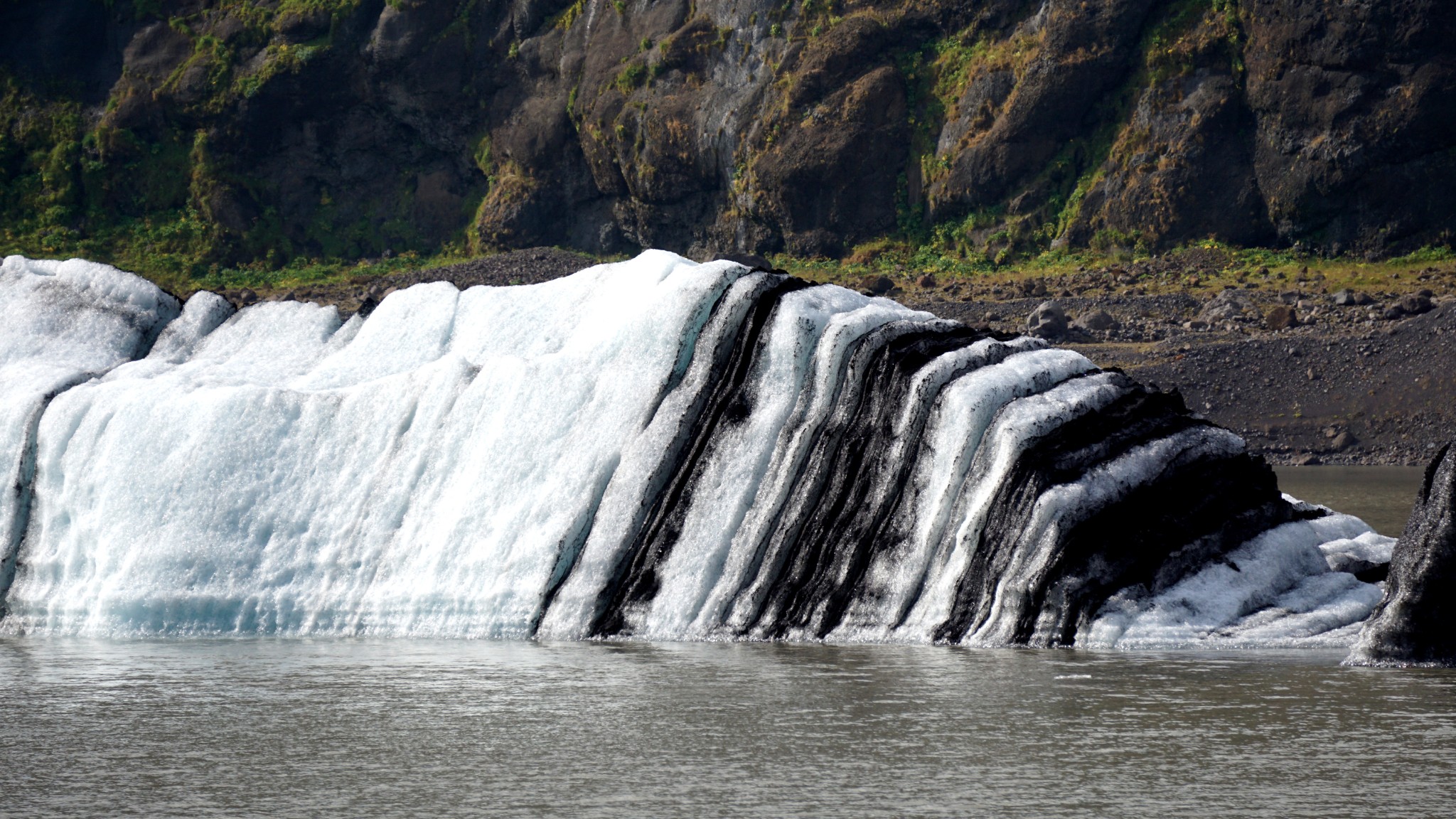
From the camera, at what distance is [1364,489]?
3931 cm

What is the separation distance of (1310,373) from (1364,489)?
1491 centimetres

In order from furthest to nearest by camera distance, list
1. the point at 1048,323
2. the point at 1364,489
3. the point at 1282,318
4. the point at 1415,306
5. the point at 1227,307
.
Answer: the point at 1227,307 < the point at 1048,323 < the point at 1282,318 < the point at 1415,306 < the point at 1364,489

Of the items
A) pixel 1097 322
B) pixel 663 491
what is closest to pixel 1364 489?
pixel 1097 322

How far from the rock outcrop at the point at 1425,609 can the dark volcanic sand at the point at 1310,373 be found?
115ft

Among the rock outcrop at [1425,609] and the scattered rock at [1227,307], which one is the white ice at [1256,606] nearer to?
the rock outcrop at [1425,609]

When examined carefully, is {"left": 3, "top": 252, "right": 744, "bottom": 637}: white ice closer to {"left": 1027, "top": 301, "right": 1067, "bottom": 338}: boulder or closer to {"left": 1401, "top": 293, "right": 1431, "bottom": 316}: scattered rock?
{"left": 1027, "top": 301, "right": 1067, "bottom": 338}: boulder

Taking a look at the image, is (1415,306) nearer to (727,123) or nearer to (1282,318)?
(1282,318)

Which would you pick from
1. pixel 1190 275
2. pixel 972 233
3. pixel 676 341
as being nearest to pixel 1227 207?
pixel 1190 275

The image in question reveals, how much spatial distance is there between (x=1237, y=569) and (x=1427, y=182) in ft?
201

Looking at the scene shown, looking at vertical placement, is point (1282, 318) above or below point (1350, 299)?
below

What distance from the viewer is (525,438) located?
1839 cm

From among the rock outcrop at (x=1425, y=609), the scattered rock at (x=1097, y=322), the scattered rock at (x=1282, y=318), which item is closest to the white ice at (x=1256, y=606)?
the rock outcrop at (x=1425, y=609)

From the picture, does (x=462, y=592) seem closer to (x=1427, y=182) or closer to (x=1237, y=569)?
(x=1237, y=569)

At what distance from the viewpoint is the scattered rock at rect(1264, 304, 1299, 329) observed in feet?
193
